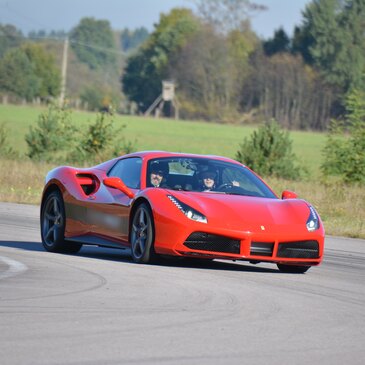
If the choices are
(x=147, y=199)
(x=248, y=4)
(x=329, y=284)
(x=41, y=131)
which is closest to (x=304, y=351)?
(x=329, y=284)

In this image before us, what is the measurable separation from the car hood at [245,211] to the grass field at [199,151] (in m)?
6.24

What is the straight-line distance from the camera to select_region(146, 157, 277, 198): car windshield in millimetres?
12271

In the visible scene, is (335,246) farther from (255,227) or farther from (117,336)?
(117,336)

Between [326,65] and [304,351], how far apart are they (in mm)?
113294

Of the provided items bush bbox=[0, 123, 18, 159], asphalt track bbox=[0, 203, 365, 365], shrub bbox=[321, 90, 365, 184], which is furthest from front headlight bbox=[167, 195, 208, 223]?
bush bbox=[0, 123, 18, 159]

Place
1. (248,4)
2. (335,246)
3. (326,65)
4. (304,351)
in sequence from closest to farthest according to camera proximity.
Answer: (304,351) → (335,246) → (326,65) → (248,4)

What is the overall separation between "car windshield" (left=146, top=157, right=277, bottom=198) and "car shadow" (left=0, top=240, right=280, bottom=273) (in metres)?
0.75

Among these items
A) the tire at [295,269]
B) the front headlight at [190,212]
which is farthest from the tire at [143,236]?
the tire at [295,269]

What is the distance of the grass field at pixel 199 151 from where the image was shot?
2195cm

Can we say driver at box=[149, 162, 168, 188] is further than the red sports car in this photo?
Yes

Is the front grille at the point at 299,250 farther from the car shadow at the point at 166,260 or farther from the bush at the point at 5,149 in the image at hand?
the bush at the point at 5,149

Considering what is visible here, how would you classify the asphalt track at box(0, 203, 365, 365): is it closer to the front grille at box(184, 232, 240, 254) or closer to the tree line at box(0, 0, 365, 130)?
the front grille at box(184, 232, 240, 254)

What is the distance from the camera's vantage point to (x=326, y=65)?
11869 cm

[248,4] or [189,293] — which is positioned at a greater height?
[248,4]
